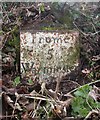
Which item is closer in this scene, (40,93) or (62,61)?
(40,93)

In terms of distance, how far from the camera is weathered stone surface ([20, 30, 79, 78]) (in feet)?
5.37

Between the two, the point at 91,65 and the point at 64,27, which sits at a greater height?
the point at 64,27

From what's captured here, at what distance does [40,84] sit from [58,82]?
0.27 feet

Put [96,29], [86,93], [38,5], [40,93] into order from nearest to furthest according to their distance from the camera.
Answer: [86,93] < [40,93] < [96,29] < [38,5]

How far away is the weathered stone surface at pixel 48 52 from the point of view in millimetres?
1636

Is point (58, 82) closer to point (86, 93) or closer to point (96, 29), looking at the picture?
point (86, 93)

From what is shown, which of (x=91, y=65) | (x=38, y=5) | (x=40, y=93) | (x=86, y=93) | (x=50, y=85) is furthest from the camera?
(x=38, y=5)

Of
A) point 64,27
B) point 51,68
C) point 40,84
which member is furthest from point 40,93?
point 64,27

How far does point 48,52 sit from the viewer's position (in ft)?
5.46

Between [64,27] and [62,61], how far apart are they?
157mm

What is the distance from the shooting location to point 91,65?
1.78 metres

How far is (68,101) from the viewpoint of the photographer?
1465mm

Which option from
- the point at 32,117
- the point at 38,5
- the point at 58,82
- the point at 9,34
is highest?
the point at 38,5

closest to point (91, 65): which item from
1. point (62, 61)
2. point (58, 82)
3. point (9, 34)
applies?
point (62, 61)
